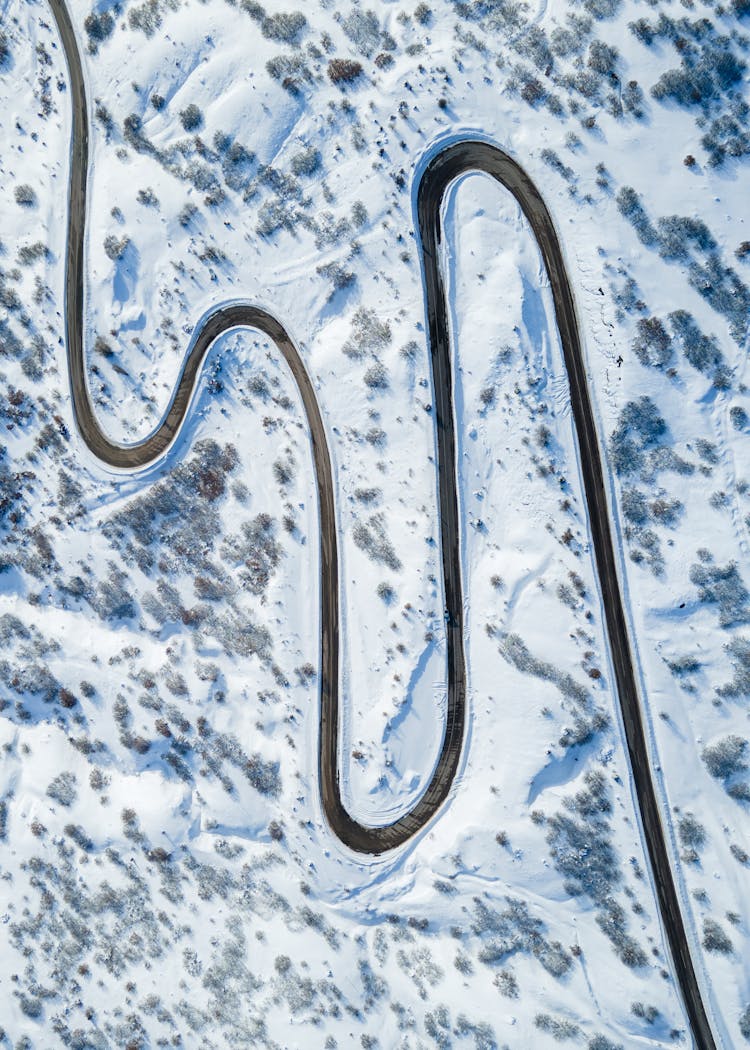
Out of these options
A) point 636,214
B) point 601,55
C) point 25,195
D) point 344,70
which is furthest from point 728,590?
point 25,195

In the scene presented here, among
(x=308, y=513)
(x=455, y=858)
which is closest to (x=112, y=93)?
(x=308, y=513)

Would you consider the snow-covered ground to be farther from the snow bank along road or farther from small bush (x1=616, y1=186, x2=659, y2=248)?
the snow bank along road

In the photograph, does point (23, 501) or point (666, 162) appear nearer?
point (666, 162)

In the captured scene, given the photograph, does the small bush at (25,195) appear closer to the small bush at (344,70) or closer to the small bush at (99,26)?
the small bush at (99,26)

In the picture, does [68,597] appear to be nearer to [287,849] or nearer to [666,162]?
[287,849]

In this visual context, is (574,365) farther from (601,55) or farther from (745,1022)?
(745,1022)
